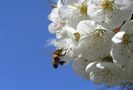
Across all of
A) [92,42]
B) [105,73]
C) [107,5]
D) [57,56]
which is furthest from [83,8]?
[57,56]

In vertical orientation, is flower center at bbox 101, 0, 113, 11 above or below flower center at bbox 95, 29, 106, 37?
above

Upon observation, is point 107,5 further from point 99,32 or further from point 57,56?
point 57,56

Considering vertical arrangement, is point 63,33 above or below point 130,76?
above

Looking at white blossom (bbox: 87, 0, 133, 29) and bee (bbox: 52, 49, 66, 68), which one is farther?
bee (bbox: 52, 49, 66, 68)

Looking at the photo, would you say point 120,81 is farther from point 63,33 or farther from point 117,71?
point 63,33

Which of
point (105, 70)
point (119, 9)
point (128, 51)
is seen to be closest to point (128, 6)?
point (119, 9)

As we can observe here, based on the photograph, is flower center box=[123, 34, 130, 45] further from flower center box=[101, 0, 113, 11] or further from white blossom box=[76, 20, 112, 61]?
flower center box=[101, 0, 113, 11]

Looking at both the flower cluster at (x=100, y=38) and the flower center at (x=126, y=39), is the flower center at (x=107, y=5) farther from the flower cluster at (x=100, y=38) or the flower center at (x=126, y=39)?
the flower center at (x=126, y=39)

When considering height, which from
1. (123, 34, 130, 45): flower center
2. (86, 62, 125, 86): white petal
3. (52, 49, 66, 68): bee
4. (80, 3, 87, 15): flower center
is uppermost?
(52, 49, 66, 68): bee

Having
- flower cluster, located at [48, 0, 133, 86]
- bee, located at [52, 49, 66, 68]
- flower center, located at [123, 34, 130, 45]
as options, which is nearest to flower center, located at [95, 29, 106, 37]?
flower cluster, located at [48, 0, 133, 86]
